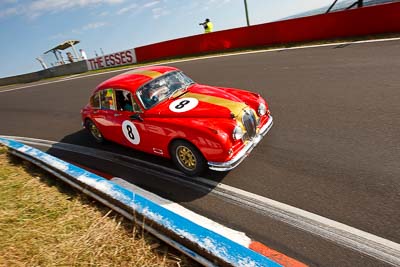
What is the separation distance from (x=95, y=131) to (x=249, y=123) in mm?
3731

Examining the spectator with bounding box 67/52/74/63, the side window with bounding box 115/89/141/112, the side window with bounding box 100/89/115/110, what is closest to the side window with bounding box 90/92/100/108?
the side window with bounding box 100/89/115/110

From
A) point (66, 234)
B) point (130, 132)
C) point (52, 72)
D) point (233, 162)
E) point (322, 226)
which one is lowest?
point (322, 226)

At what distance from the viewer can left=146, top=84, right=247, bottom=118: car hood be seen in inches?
182

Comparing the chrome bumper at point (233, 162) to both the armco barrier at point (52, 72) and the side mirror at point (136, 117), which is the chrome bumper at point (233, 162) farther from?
the armco barrier at point (52, 72)

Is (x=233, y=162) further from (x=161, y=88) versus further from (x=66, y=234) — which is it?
(x=66, y=234)

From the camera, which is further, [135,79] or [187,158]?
[135,79]

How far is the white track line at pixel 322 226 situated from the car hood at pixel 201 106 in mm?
1212

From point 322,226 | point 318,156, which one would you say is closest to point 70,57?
point 318,156

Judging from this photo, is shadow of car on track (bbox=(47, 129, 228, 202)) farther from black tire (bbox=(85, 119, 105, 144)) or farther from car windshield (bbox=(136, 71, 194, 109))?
car windshield (bbox=(136, 71, 194, 109))

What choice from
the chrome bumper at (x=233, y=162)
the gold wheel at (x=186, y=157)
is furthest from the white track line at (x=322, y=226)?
the gold wheel at (x=186, y=157)

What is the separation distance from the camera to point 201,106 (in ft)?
15.7

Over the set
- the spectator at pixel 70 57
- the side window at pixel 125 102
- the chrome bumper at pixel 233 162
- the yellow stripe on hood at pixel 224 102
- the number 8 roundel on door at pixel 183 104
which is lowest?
the chrome bumper at pixel 233 162

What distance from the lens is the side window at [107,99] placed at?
5.60 m

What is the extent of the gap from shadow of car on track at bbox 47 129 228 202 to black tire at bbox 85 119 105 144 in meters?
0.13
